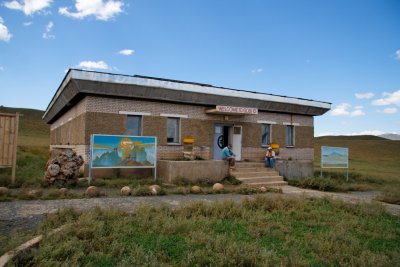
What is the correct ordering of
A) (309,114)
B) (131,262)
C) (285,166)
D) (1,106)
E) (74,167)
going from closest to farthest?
(131,262)
(74,167)
(285,166)
(309,114)
(1,106)

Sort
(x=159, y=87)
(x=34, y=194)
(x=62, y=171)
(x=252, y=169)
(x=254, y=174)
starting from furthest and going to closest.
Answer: (x=252, y=169) → (x=254, y=174) → (x=159, y=87) → (x=62, y=171) → (x=34, y=194)

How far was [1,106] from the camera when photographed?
4395 inches

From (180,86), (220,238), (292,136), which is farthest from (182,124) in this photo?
(220,238)

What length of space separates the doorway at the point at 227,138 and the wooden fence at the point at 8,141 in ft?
35.0

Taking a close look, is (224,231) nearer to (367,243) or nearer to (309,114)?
(367,243)

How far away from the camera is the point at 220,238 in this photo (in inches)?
227

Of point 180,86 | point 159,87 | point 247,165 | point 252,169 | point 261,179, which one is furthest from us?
point 247,165

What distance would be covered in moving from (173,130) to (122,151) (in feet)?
15.1

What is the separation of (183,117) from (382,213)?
424 inches

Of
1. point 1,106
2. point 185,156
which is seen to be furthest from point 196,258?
point 1,106

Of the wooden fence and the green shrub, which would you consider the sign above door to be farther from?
the wooden fence

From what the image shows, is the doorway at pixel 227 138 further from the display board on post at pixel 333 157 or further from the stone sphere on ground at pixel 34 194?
the stone sphere on ground at pixel 34 194

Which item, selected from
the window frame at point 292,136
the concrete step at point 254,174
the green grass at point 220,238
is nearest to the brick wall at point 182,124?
the window frame at point 292,136

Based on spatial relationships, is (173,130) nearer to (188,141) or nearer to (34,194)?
(188,141)
